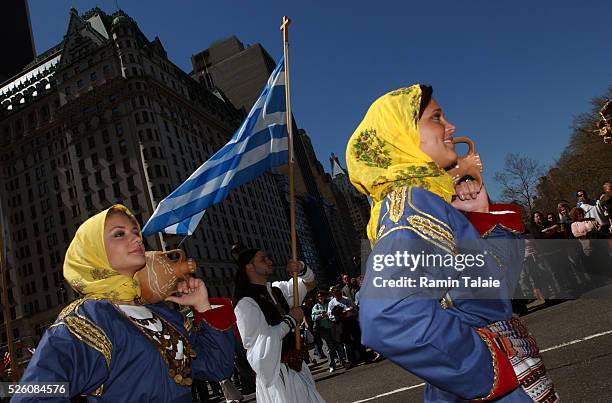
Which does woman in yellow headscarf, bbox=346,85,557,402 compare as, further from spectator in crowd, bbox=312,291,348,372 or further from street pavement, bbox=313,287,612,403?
spectator in crowd, bbox=312,291,348,372

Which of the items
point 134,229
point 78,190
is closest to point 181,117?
point 78,190

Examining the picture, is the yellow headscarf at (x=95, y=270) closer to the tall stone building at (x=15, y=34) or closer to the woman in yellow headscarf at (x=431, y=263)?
the woman in yellow headscarf at (x=431, y=263)

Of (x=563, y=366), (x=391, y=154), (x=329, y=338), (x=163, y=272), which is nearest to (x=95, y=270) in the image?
(x=163, y=272)

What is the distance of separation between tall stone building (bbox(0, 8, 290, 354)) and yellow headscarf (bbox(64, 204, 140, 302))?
53.8m

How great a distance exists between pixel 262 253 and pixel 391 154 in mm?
3104

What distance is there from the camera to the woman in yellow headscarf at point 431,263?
55.8 inches

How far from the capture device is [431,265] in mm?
1545

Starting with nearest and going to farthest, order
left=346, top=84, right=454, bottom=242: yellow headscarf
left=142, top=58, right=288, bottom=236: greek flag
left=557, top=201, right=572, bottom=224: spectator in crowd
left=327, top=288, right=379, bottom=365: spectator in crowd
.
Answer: left=346, top=84, right=454, bottom=242: yellow headscarf → left=142, top=58, right=288, bottom=236: greek flag → left=557, top=201, right=572, bottom=224: spectator in crowd → left=327, top=288, right=379, bottom=365: spectator in crowd

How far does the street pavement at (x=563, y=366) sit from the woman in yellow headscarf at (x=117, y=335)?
140 inches

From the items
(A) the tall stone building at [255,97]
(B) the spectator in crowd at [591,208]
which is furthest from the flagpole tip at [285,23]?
(A) the tall stone building at [255,97]

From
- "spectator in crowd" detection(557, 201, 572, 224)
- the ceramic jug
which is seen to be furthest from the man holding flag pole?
"spectator in crowd" detection(557, 201, 572, 224)

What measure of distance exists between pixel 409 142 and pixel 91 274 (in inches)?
69.2

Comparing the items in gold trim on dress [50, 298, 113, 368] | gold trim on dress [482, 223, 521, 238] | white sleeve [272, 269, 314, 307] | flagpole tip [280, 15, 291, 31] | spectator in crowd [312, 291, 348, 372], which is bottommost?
spectator in crowd [312, 291, 348, 372]

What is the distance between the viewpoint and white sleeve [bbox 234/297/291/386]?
4.02 metres
